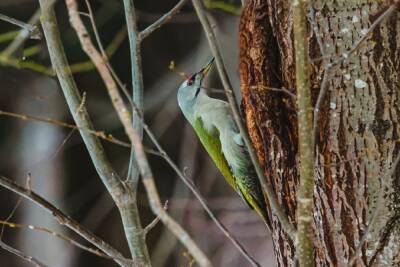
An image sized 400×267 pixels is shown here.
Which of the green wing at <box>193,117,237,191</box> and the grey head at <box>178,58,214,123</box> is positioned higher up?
the grey head at <box>178,58,214,123</box>

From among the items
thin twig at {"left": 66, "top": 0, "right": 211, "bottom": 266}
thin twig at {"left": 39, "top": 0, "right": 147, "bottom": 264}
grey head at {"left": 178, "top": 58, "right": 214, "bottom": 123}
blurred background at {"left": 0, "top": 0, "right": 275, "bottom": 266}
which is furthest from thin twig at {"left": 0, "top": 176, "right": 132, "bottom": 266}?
blurred background at {"left": 0, "top": 0, "right": 275, "bottom": 266}

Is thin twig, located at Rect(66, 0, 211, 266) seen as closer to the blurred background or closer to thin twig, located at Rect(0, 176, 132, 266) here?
thin twig, located at Rect(0, 176, 132, 266)

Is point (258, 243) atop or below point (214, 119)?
below

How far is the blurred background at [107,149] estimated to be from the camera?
462 centimetres

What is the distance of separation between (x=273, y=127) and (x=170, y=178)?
351cm

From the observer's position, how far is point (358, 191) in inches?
74.2

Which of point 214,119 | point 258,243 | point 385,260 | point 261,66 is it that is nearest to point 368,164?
point 385,260

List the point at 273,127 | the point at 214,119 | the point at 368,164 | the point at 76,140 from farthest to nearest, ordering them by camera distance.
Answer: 1. the point at 76,140
2. the point at 214,119
3. the point at 273,127
4. the point at 368,164

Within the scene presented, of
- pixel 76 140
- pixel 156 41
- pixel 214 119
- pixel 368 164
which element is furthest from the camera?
pixel 156 41

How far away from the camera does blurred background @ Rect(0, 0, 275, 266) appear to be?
4617 millimetres

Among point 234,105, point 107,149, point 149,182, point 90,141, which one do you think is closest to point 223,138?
point 90,141

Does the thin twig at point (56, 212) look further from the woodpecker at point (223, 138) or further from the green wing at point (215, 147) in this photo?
the green wing at point (215, 147)

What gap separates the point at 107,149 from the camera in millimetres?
5234

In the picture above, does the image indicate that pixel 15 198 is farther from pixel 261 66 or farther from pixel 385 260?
pixel 385 260
